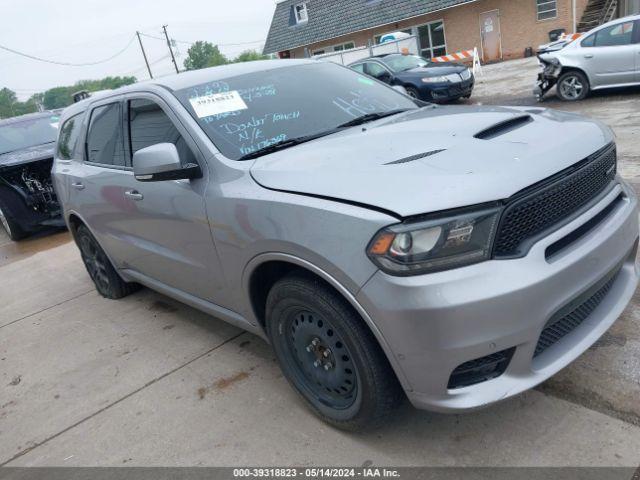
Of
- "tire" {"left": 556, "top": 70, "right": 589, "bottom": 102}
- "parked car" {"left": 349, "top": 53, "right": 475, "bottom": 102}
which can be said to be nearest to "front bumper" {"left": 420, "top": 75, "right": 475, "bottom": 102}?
"parked car" {"left": 349, "top": 53, "right": 475, "bottom": 102}

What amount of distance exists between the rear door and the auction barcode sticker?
918cm

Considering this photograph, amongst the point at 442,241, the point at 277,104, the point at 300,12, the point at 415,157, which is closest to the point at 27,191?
the point at 277,104

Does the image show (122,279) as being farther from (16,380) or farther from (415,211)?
(415,211)

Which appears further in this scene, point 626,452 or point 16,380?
point 16,380

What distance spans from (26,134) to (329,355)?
8.63 m

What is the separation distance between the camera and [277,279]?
2.69 metres

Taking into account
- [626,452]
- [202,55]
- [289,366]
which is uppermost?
[202,55]

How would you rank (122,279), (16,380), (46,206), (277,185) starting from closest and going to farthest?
(277,185), (16,380), (122,279), (46,206)

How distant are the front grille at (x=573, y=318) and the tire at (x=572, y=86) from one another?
9165mm

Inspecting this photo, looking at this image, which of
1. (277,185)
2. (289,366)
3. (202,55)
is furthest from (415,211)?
(202,55)

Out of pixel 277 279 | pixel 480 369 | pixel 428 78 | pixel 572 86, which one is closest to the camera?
pixel 480 369

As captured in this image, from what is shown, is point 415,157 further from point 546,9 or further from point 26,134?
point 546,9

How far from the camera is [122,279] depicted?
4770 millimetres

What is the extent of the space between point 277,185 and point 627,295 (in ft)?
5.66
